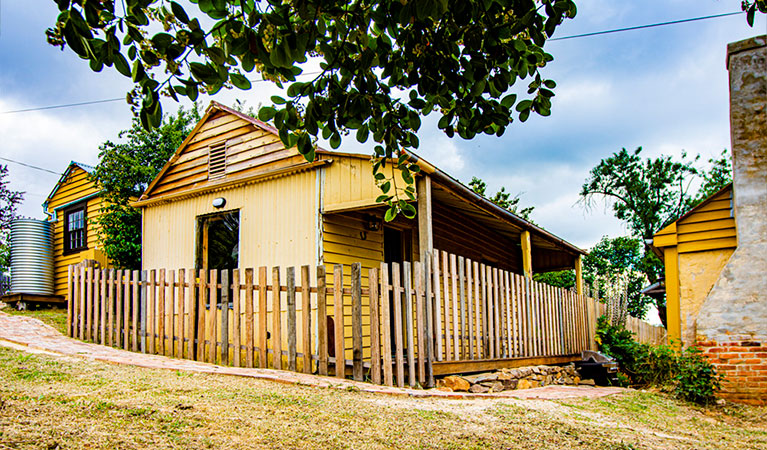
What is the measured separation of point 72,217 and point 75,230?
1.85ft

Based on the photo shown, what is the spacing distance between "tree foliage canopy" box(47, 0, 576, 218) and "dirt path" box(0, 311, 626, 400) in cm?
292

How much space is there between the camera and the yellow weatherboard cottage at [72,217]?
15727 millimetres

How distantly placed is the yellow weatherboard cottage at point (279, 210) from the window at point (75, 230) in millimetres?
5561

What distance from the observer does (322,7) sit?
2473 mm

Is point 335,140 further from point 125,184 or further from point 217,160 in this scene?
point 125,184

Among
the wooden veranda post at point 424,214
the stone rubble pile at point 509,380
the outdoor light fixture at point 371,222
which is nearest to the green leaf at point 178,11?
the wooden veranda post at point 424,214

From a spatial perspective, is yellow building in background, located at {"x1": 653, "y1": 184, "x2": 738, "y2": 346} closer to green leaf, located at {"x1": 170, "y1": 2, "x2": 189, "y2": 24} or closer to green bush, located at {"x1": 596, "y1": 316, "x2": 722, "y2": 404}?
green bush, located at {"x1": 596, "y1": 316, "x2": 722, "y2": 404}

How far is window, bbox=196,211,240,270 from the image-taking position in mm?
10023

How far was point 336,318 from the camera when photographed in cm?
645

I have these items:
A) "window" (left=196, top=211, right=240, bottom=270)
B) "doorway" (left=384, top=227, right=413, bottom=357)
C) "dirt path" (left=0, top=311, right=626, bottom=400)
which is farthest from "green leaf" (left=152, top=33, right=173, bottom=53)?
"doorway" (left=384, top=227, right=413, bottom=357)

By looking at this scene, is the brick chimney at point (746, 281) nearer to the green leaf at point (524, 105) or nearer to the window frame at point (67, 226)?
the green leaf at point (524, 105)

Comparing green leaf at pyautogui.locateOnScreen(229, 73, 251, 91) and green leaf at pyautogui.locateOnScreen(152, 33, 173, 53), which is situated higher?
green leaf at pyautogui.locateOnScreen(152, 33, 173, 53)

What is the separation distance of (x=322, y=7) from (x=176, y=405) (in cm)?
298

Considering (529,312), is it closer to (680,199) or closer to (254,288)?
(254,288)
